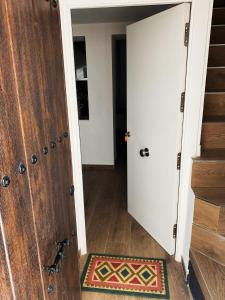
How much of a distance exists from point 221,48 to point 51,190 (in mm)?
2289

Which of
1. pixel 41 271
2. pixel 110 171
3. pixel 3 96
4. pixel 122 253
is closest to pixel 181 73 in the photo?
pixel 3 96

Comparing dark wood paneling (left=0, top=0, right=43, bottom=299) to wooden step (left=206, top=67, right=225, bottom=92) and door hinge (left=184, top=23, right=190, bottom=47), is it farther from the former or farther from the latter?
wooden step (left=206, top=67, right=225, bottom=92)

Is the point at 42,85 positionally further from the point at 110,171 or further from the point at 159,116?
the point at 110,171

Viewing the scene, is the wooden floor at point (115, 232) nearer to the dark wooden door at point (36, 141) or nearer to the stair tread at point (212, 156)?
the stair tread at point (212, 156)

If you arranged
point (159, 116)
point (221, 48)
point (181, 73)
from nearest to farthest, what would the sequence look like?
point (181, 73) → point (159, 116) → point (221, 48)

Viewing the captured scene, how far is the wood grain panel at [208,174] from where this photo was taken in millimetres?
1715

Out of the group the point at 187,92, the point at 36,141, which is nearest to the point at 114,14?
the point at 187,92

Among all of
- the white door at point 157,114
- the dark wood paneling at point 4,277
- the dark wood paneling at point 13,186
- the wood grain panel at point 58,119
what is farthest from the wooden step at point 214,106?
the dark wood paneling at point 4,277

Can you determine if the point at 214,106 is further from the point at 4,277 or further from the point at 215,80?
the point at 4,277

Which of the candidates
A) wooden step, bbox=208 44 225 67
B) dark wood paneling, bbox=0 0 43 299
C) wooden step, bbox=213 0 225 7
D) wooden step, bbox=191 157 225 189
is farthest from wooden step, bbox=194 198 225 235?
wooden step, bbox=213 0 225 7

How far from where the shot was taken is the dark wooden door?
67 centimetres

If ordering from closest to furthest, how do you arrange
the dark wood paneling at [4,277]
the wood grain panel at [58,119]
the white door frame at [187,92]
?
the dark wood paneling at [4,277]
the wood grain panel at [58,119]
the white door frame at [187,92]

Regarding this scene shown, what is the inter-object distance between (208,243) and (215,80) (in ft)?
4.97

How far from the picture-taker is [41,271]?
2.90 feet
